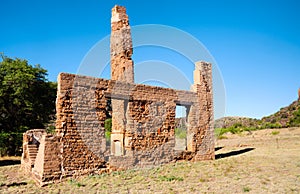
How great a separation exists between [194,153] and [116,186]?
21.0 feet

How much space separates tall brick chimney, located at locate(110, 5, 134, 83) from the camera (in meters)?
14.3

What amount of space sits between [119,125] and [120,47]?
4219 millimetres

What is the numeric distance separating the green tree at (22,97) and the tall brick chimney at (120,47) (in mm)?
9709

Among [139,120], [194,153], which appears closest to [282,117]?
[194,153]

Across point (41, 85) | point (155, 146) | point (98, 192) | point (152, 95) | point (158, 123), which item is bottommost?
Answer: point (98, 192)

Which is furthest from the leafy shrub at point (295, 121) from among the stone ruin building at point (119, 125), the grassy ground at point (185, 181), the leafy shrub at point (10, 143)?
the leafy shrub at point (10, 143)

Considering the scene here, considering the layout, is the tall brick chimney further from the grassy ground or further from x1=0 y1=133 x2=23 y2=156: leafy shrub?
x1=0 y1=133 x2=23 y2=156: leafy shrub

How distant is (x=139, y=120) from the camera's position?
12062 mm

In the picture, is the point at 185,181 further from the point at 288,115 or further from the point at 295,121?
the point at 288,115

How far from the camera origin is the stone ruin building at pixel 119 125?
32.7 ft

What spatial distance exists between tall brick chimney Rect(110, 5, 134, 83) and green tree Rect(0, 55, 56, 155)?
9.71 m

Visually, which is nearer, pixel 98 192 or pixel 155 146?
pixel 98 192

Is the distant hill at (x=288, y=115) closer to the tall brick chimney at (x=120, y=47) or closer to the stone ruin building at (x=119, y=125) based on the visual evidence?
the stone ruin building at (x=119, y=125)

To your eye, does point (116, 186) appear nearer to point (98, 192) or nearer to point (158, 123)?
point (98, 192)
